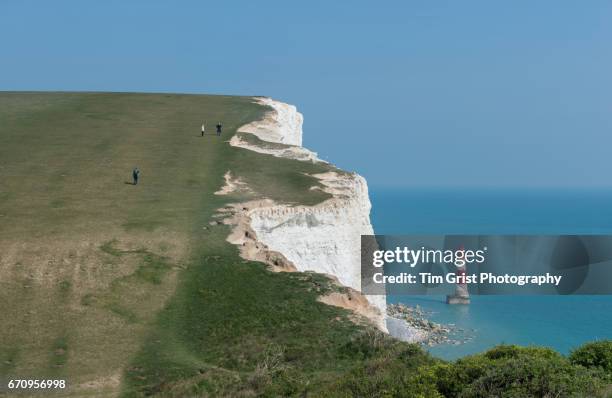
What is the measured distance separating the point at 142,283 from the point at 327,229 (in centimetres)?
1576

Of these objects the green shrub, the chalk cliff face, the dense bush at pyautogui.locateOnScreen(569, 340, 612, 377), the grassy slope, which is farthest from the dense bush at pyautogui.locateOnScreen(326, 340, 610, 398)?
the chalk cliff face

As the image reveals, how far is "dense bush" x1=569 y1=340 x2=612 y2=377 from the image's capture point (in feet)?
74.8

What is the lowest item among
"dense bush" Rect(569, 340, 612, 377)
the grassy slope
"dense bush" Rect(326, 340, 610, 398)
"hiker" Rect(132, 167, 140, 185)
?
"dense bush" Rect(326, 340, 610, 398)

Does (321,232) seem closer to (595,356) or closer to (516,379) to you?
(595,356)

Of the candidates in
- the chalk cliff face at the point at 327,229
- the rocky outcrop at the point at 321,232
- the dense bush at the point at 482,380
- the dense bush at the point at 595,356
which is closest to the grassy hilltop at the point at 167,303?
the dense bush at the point at 482,380

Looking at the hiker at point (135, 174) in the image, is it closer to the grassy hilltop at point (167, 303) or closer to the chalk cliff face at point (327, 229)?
the grassy hilltop at point (167, 303)

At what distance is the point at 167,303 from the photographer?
31.3 meters

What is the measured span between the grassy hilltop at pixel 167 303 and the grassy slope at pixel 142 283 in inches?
3.2

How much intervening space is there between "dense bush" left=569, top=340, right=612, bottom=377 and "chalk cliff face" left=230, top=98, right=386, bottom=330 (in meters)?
15.8

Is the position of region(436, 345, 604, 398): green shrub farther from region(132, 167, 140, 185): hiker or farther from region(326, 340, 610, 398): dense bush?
region(132, 167, 140, 185): hiker

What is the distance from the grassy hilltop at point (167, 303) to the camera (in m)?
22.8

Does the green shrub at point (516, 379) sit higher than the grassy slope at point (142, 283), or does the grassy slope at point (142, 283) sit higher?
the grassy slope at point (142, 283)

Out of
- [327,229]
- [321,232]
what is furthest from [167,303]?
[327,229]

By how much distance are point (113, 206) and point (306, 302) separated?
16.4m
